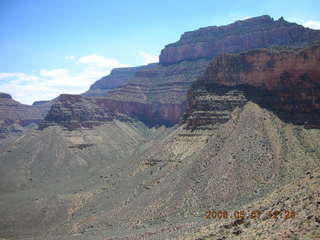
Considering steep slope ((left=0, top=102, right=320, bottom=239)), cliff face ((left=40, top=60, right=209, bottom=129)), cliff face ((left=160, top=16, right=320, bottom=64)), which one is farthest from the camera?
cliff face ((left=40, top=60, right=209, bottom=129))

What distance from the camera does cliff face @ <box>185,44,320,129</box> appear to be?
74188 mm

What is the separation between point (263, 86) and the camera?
268 feet

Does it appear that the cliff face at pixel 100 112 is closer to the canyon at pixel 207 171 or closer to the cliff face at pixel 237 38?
the canyon at pixel 207 171

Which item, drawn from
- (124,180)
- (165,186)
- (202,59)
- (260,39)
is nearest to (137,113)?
(202,59)

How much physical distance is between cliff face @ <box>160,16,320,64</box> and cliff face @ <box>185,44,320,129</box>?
175 feet

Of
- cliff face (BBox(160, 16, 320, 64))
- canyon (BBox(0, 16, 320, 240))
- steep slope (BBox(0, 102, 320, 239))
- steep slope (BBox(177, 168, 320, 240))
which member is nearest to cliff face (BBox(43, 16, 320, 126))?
cliff face (BBox(160, 16, 320, 64))

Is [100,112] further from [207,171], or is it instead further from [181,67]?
[207,171]

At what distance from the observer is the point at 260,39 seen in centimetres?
15612

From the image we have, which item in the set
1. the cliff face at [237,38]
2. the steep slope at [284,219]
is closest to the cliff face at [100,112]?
the cliff face at [237,38]

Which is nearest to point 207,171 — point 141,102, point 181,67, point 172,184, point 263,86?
point 172,184

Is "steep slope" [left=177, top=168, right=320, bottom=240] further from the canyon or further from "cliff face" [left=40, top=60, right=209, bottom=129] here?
"cliff face" [left=40, top=60, right=209, bottom=129]

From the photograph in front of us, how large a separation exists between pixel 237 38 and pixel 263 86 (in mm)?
85485

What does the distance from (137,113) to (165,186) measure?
108 metres

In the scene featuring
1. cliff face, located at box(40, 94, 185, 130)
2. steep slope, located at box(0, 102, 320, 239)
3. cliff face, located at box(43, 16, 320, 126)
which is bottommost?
steep slope, located at box(0, 102, 320, 239)
